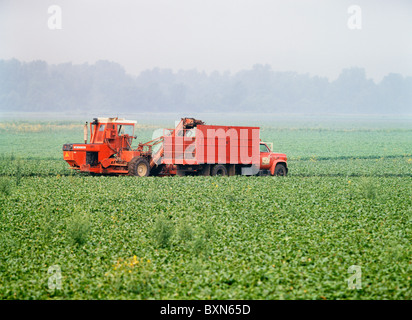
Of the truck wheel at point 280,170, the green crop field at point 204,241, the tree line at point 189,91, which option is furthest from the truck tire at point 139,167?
the tree line at point 189,91

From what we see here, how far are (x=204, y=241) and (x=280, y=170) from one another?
15.6 m

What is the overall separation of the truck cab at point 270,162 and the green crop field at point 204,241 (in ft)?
15.4

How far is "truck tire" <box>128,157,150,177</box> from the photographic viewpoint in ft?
82.4

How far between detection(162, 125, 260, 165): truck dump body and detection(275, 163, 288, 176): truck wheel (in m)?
2.01

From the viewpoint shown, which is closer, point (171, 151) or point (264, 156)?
point (171, 151)

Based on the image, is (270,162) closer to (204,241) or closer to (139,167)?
(139,167)

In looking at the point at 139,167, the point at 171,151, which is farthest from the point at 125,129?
the point at 171,151

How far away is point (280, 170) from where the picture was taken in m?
27.5

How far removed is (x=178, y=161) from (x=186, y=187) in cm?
388

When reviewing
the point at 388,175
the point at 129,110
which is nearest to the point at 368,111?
the point at 129,110

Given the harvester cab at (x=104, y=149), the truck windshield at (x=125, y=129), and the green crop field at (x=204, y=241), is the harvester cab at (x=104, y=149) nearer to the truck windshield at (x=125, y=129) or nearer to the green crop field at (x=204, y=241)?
the truck windshield at (x=125, y=129)

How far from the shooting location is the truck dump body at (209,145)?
2494 centimetres

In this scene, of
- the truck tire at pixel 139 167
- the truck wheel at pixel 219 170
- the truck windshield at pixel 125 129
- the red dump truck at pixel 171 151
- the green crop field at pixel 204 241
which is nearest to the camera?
the green crop field at pixel 204 241
